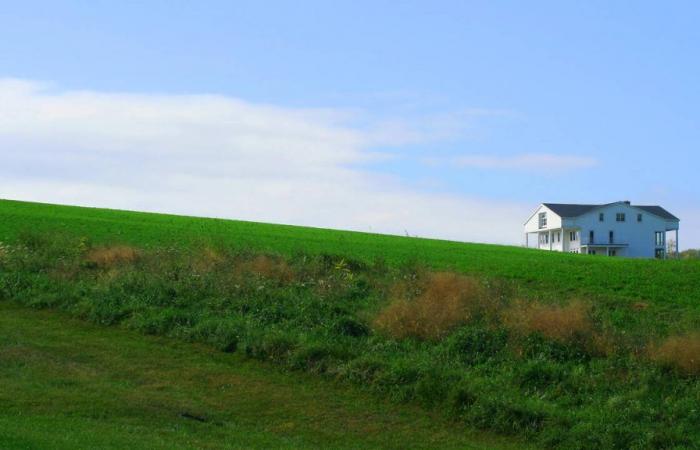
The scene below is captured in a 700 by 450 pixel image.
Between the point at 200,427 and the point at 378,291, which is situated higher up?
the point at 378,291

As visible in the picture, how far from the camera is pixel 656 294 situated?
28906 mm

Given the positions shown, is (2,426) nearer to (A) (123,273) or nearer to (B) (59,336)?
(B) (59,336)

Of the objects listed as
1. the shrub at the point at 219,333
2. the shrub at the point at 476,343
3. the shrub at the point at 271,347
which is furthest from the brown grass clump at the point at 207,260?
the shrub at the point at 476,343

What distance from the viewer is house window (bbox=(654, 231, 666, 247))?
9625 centimetres

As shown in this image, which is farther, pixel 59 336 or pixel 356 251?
pixel 356 251

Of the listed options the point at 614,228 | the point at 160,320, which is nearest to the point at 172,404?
the point at 160,320

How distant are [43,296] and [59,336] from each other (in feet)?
10.8

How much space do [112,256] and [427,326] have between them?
10704 mm

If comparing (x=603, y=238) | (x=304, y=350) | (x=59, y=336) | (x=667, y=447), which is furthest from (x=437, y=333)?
(x=603, y=238)

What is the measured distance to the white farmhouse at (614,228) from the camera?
94375 mm

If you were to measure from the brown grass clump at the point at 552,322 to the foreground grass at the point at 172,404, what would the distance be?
421cm

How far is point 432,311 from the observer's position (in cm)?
2000

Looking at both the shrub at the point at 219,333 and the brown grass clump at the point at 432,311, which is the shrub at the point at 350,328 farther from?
the shrub at the point at 219,333

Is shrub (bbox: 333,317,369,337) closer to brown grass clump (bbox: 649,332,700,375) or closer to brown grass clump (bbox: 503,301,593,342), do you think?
brown grass clump (bbox: 503,301,593,342)
